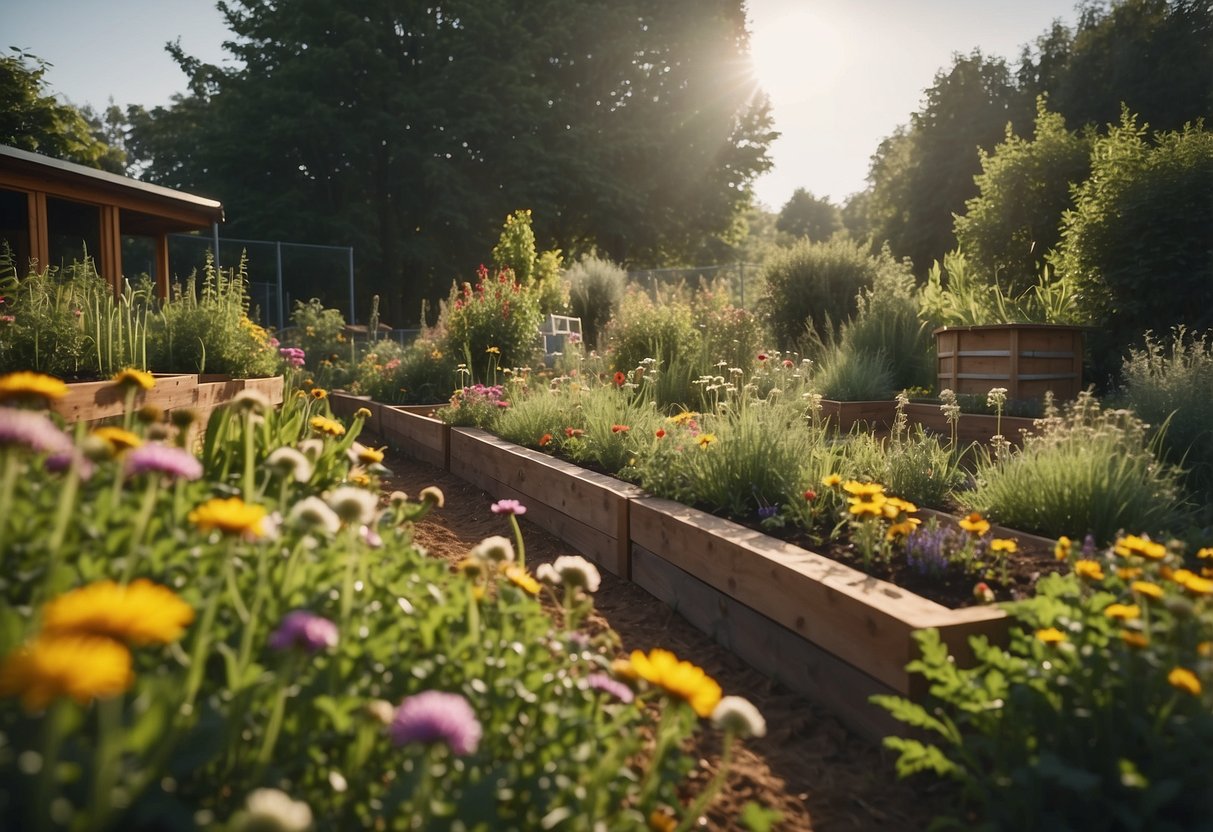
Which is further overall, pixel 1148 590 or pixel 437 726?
pixel 1148 590

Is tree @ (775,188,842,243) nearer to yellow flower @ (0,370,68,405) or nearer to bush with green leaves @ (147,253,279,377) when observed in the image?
bush with green leaves @ (147,253,279,377)

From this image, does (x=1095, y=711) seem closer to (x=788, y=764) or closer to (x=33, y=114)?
(x=788, y=764)

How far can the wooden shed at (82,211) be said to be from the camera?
25.1ft

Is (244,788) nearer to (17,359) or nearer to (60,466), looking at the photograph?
(60,466)

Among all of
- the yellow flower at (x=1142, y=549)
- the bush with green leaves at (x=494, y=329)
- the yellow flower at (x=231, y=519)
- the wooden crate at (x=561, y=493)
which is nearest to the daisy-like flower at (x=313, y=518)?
the yellow flower at (x=231, y=519)

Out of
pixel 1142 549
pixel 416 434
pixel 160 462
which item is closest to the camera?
pixel 160 462

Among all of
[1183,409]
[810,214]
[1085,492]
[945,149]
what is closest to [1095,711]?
[1085,492]

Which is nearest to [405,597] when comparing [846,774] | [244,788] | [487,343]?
[244,788]

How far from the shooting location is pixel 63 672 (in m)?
0.70

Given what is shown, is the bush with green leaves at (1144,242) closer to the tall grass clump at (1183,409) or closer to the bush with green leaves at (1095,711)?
the tall grass clump at (1183,409)

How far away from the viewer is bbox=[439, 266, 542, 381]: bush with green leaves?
8375mm

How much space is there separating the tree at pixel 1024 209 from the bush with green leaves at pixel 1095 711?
8.65m

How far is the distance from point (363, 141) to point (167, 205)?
512 inches

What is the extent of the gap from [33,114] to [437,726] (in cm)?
1791
